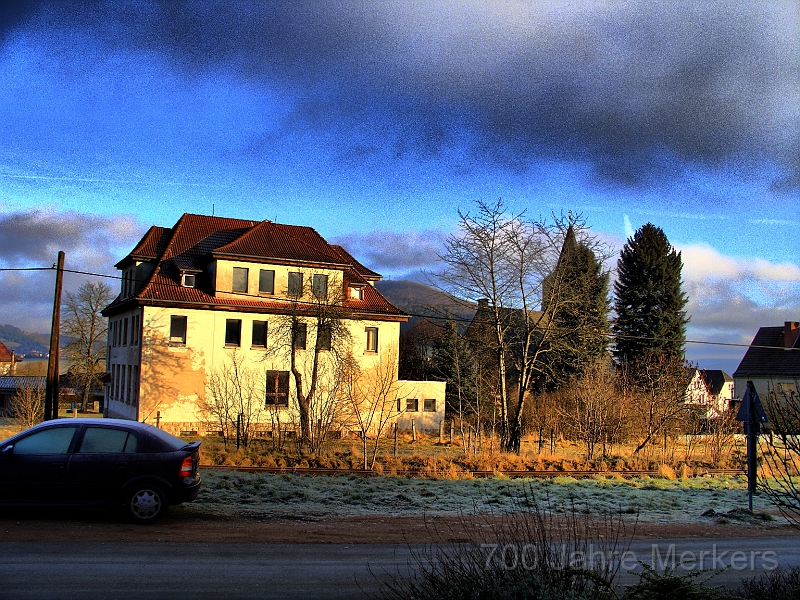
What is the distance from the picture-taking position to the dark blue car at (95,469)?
10.8m

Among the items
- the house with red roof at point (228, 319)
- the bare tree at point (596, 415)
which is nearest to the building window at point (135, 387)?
the house with red roof at point (228, 319)

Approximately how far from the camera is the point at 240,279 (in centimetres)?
3700

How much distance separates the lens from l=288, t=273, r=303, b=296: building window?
1229 inches

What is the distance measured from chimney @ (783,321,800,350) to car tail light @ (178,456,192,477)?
63.9 metres

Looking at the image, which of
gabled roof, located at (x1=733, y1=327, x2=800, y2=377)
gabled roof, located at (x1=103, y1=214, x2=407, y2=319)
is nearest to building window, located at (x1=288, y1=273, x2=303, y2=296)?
gabled roof, located at (x1=103, y1=214, x2=407, y2=319)

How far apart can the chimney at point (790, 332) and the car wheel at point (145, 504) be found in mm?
64410

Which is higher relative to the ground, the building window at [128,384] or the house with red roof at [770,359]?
the house with red roof at [770,359]

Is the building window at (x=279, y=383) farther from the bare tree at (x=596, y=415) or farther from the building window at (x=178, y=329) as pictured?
the bare tree at (x=596, y=415)

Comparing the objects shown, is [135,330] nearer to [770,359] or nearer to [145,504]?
[145,504]

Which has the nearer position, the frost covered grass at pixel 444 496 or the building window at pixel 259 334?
the frost covered grass at pixel 444 496

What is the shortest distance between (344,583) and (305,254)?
3111 centimetres

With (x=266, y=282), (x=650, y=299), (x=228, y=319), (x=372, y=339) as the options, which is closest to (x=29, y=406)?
(x=228, y=319)

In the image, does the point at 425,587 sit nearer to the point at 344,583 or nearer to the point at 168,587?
the point at 344,583

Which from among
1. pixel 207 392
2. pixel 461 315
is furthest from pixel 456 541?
pixel 207 392
